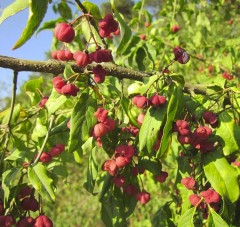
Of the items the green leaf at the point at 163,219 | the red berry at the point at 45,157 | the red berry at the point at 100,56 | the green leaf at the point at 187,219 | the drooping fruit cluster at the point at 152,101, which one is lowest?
the green leaf at the point at 163,219

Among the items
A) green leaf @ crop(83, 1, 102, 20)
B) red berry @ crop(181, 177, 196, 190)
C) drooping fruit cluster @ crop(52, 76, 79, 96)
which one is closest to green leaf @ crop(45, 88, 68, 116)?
drooping fruit cluster @ crop(52, 76, 79, 96)

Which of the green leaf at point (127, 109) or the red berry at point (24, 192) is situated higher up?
the green leaf at point (127, 109)

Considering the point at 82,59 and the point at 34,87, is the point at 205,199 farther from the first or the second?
the point at 34,87

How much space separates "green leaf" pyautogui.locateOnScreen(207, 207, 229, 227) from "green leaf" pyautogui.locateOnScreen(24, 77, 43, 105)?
104cm

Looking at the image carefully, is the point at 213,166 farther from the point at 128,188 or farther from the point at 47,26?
the point at 47,26

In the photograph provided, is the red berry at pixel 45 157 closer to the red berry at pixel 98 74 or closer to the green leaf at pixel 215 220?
the red berry at pixel 98 74

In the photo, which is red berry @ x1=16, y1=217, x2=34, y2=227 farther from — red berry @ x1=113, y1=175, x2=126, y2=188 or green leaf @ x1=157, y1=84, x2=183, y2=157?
green leaf @ x1=157, y1=84, x2=183, y2=157

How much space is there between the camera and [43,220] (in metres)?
1.30

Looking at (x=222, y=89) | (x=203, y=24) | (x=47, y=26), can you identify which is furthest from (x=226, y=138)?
(x=203, y=24)

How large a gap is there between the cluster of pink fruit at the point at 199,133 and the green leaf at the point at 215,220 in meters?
0.24

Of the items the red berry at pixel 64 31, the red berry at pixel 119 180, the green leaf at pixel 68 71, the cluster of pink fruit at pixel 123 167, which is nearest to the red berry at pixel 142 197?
the cluster of pink fruit at pixel 123 167

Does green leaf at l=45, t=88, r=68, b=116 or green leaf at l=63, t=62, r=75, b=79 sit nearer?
green leaf at l=63, t=62, r=75, b=79

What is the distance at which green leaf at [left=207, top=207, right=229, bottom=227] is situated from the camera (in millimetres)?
1283

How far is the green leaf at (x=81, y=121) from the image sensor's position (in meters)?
1.24
